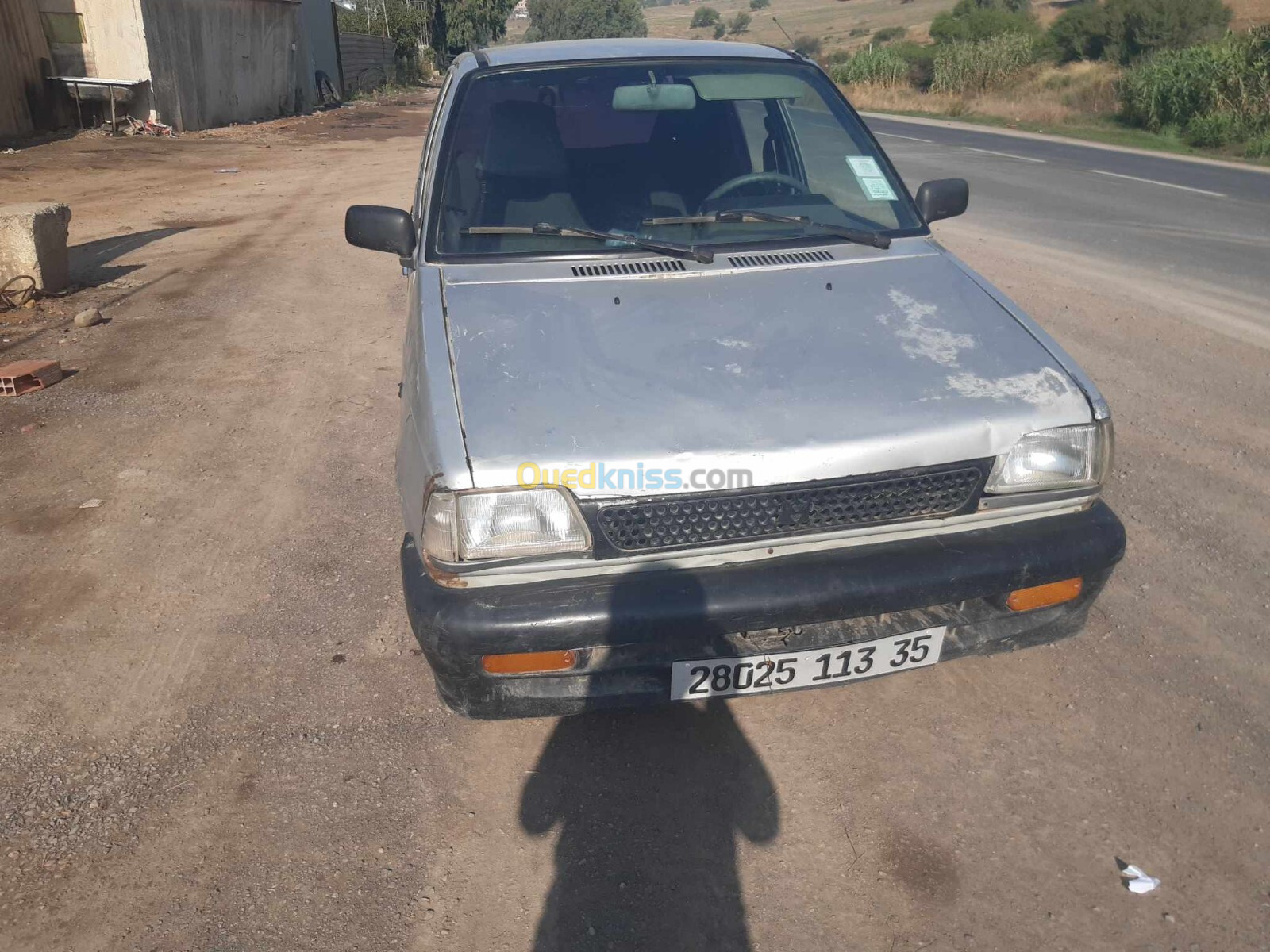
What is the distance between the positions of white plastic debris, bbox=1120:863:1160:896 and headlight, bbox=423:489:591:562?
5.26 ft

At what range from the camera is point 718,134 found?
12.5 ft

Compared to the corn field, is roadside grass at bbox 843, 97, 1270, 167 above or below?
below

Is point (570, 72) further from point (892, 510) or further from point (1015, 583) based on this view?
point (1015, 583)

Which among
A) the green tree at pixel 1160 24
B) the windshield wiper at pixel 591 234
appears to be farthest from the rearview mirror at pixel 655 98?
the green tree at pixel 1160 24

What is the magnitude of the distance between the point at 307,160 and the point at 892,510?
57.3ft

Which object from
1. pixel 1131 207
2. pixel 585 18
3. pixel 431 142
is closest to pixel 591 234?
pixel 431 142

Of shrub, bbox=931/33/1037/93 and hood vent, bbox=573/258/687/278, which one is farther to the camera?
shrub, bbox=931/33/1037/93

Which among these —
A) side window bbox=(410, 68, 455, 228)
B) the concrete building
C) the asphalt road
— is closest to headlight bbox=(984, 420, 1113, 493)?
side window bbox=(410, 68, 455, 228)

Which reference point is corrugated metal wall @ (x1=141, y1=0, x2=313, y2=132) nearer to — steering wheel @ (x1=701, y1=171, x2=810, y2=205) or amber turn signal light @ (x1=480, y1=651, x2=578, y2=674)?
steering wheel @ (x1=701, y1=171, x2=810, y2=205)

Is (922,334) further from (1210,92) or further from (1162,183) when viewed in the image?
(1210,92)

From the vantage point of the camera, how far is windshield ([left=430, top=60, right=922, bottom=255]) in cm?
346

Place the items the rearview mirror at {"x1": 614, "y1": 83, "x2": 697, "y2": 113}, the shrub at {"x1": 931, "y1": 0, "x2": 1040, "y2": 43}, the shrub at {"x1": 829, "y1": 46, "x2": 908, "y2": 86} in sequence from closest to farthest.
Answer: the rearview mirror at {"x1": 614, "y1": 83, "x2": 697, "y2": 113}
the shrub at {"x1": 829, "y1": 46, "x2": 908, "y2": 86}
the shrub at {"x1": 931, "y1": 0, "x2": 1040, "y2": 43}

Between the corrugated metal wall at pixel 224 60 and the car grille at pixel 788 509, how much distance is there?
69.9 ft

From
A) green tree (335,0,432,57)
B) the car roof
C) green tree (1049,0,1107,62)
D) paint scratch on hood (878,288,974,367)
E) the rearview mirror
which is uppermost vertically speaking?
green tree (335,0,432,57)
